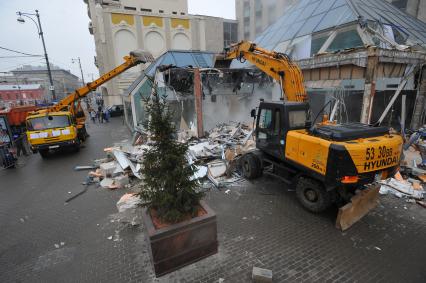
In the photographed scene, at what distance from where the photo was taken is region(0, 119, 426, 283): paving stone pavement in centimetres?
379

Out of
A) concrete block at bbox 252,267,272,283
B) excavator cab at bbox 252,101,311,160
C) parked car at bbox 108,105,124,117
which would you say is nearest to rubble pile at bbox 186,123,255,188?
excavator cab at bbox 252,101,311,160

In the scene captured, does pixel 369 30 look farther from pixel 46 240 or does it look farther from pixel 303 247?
pixel 46 240

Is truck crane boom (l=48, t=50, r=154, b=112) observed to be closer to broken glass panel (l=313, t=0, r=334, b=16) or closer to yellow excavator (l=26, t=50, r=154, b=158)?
yellow excavator (l=26, t=50, r=154, b=158)

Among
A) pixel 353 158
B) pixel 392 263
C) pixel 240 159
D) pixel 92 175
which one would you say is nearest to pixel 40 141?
pixel 92 175

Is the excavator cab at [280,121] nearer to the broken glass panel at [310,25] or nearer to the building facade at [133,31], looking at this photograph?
the broken glass panel at [310,25]

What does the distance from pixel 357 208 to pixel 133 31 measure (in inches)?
1345

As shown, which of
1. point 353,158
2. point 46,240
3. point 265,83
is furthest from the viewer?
point 265,83

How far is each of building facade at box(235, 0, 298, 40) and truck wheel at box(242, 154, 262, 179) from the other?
40.4m

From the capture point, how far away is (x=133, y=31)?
3066cm

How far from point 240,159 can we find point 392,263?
4.72m

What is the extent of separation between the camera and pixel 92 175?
844 cm

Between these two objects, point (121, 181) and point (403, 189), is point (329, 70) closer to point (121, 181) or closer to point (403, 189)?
point (403, 189)

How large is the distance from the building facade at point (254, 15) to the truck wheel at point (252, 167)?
40.4 m

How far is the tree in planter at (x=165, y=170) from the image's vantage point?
372cm
